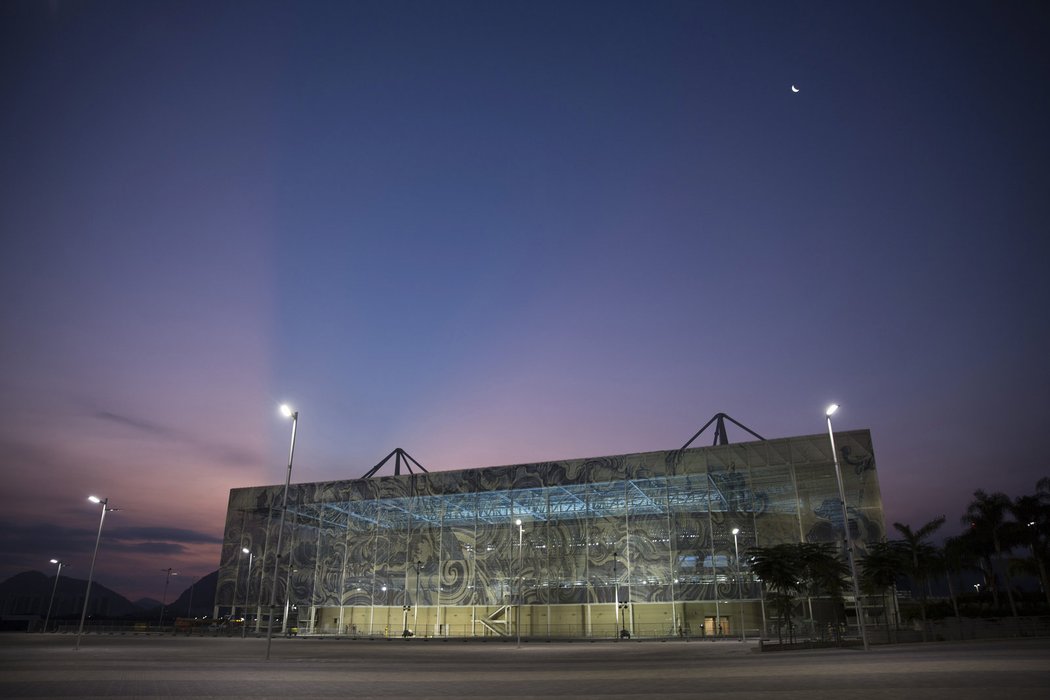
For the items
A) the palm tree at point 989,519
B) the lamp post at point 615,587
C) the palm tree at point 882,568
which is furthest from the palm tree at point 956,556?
the lamp post at point 615,587

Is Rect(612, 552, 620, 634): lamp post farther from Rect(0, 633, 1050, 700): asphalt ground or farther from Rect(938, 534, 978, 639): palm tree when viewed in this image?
Rect(0, 633, 1050, 700): asphalt ground

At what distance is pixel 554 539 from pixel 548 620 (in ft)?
26.1

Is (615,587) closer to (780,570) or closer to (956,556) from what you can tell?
(780,570)

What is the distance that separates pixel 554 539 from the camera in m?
64.0

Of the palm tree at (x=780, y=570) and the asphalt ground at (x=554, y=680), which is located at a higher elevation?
the palm tree at (x=780, y=570)

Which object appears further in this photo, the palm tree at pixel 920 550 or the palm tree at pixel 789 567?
the palm tree at pixel 920 550

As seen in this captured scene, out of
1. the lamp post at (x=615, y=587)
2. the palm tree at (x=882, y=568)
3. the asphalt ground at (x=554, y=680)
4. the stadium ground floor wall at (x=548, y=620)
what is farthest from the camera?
the lamp post at (x=615, y=587)

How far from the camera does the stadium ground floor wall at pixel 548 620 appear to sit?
58.2 m

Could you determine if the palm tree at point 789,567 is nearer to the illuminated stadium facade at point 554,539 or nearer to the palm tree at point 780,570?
the palm tree at point 780,570

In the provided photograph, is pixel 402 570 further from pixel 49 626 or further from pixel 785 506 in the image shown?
pixel 49 626

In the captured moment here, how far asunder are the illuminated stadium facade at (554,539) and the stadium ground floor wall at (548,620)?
17 cm

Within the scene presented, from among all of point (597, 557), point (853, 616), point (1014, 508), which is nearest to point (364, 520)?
point (597, 557)

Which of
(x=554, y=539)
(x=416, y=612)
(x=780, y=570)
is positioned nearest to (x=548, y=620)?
(x=554, y=539)

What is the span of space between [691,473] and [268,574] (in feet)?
158
